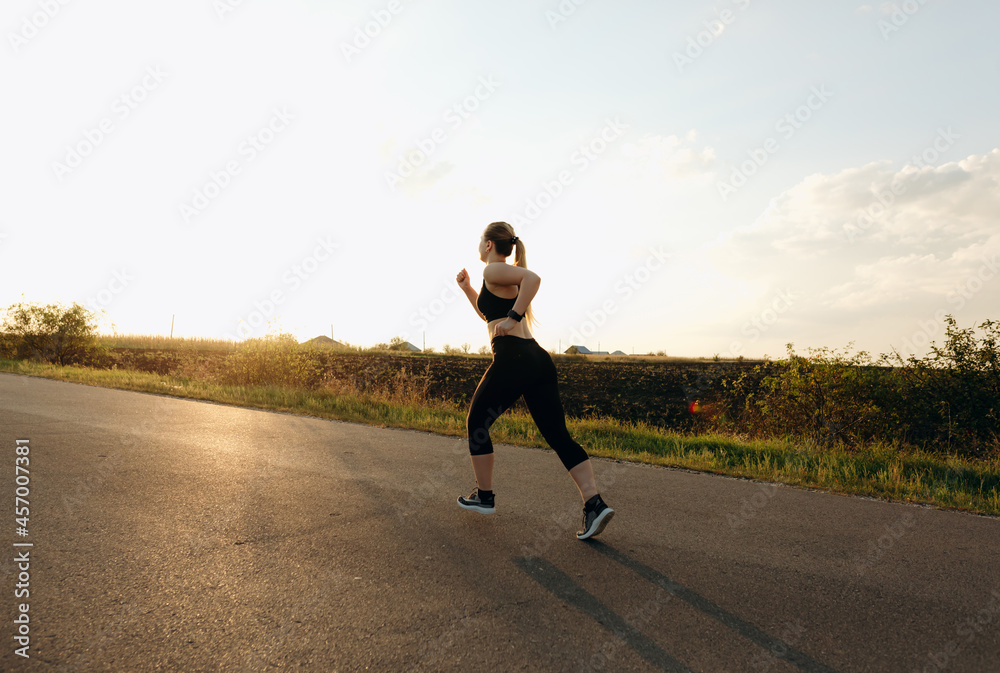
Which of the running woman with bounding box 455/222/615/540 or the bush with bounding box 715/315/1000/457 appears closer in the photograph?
the running woman with bounding box 455/222/615/540

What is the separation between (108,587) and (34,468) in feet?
11.5

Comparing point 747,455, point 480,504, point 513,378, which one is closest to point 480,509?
point 480,504

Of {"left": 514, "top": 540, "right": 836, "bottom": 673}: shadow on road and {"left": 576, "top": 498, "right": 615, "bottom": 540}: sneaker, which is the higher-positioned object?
{"left": 576, "top": 498, "right": 615, "bottom": 540}: sneaker

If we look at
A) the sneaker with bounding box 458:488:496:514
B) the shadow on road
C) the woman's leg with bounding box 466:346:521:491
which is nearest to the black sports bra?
the woman's leg with bounding box 466:346:521:491

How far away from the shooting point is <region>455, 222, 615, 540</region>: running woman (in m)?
4.11

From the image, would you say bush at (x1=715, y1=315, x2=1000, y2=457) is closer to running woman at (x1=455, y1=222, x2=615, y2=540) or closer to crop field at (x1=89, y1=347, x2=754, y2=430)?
crop field at (x1=89, y1=347, x2=754, y2=430)

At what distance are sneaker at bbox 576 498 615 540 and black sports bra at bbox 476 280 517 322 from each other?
1485 millimetres

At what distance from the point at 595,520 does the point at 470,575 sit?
102cm

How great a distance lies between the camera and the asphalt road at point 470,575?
8.35 feet

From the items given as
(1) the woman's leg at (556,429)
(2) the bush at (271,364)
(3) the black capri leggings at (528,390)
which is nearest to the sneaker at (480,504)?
(3) the black capri leggings at (528,390)

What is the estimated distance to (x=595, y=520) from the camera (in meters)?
3.95

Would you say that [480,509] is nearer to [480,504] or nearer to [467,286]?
[480,504]

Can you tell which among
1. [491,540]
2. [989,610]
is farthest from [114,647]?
[989,610]

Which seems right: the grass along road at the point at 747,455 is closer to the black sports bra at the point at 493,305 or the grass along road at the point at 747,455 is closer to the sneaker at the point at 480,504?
the sneaker at the point at 480,504
